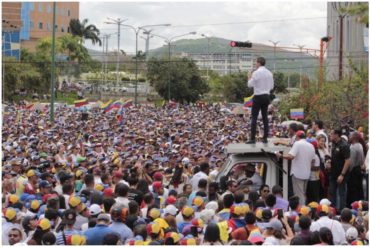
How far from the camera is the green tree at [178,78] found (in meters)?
77.3

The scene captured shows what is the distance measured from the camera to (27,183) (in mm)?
12445

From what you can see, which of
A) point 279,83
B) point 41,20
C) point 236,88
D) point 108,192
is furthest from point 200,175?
point 41,20

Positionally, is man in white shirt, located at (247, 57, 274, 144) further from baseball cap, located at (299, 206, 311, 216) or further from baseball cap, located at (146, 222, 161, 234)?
baseball cap, located at (146, 222, 161, 234)

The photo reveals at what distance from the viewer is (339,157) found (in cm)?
1120

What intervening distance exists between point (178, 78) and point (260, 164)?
67055mm

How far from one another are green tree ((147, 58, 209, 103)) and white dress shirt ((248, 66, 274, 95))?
6429 centimetres

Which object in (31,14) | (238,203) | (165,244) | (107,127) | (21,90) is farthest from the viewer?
(31,14)

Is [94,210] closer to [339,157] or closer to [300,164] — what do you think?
[300,164]

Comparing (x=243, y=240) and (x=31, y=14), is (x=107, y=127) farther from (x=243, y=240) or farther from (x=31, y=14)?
(x=31, y=14)

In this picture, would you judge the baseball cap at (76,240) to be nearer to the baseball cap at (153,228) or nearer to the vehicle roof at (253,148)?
the baseball cap at (153,228)

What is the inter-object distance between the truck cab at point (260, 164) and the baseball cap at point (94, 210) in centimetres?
188

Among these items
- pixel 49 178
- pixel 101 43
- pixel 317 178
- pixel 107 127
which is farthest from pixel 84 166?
pixel 101 43

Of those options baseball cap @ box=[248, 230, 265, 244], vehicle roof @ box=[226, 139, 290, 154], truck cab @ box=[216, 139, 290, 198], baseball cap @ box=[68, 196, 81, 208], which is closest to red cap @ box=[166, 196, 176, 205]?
truck cab @ box=[216, 139, 290, 198]

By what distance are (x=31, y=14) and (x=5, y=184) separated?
107 m
